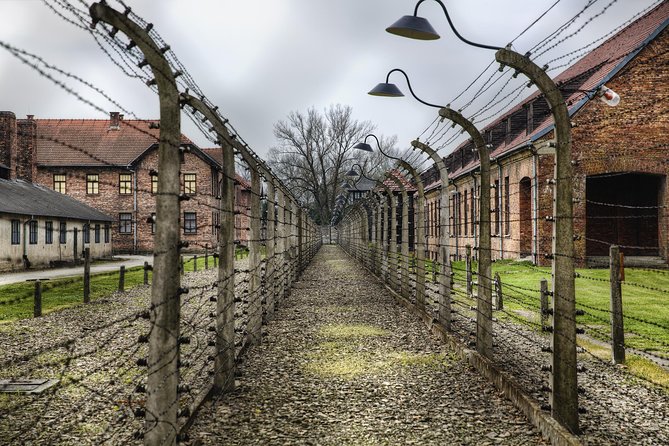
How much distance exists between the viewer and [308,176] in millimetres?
62562

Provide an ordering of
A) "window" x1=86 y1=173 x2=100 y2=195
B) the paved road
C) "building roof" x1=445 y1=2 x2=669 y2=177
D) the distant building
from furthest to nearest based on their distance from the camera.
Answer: "window" x1=86 y1=173 x2=100 y2=195 → the distant building → the paved road → "building roof" x1=445 y1=2 x2=669 y2=177

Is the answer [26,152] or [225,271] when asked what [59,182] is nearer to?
[26,152]

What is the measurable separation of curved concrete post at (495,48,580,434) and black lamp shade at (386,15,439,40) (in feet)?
6.90

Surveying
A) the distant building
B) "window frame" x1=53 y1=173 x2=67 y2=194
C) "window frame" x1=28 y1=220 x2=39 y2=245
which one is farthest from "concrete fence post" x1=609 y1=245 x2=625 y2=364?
"window frame" x1=53 y1=173 x2=67 y2=194

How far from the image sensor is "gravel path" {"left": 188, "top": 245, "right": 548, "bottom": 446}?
4.54 m

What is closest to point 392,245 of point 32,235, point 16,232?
point 16,232

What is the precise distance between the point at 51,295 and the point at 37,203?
14.0 meters

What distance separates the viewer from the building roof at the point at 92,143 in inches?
1634

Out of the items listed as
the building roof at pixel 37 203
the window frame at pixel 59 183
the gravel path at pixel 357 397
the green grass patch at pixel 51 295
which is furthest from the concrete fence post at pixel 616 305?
the window frame at pixel 59 183

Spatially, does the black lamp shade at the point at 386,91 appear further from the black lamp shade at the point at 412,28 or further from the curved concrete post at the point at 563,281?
the curved concrete post at the point at 563,281

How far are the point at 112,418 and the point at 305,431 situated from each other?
1593 millimetres

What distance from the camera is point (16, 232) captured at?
24.5 meters

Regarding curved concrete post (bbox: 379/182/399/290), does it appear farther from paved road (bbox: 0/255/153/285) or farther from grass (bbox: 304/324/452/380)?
paved road (bbox: 0/255/153/285)

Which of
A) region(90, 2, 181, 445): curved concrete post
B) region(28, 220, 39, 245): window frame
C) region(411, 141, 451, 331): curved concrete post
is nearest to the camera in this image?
region(90, 2, 181, 445): curved concrete post
